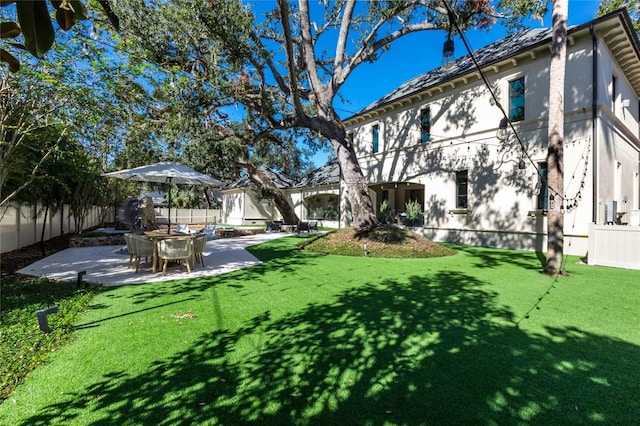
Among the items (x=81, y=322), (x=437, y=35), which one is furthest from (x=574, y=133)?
(x=81, y=322)

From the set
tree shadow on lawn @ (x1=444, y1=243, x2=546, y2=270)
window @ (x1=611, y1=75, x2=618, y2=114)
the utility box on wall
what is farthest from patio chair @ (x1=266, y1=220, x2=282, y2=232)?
window @ (x1=611, y1=75, x2=618, y2=114)

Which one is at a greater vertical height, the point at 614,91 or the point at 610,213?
the point at 614,91

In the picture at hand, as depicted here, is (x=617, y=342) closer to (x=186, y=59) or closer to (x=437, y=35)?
(x=437, y=35)

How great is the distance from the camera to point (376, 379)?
2.95 m

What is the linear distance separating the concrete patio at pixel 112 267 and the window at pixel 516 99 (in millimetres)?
12513

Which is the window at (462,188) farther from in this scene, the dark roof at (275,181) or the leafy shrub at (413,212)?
the dark roof at (275,181)

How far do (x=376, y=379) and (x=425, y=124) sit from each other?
16173mm

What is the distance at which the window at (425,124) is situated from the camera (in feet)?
53.7

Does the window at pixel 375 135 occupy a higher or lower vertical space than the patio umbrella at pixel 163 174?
higher

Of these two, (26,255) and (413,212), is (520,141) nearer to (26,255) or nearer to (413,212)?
(413,212)

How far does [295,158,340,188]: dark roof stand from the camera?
2279 cm

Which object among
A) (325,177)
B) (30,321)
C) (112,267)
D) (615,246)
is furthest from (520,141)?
(325,177)

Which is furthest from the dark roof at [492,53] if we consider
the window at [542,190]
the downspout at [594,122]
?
the window at [542,190]

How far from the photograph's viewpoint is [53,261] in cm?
881
